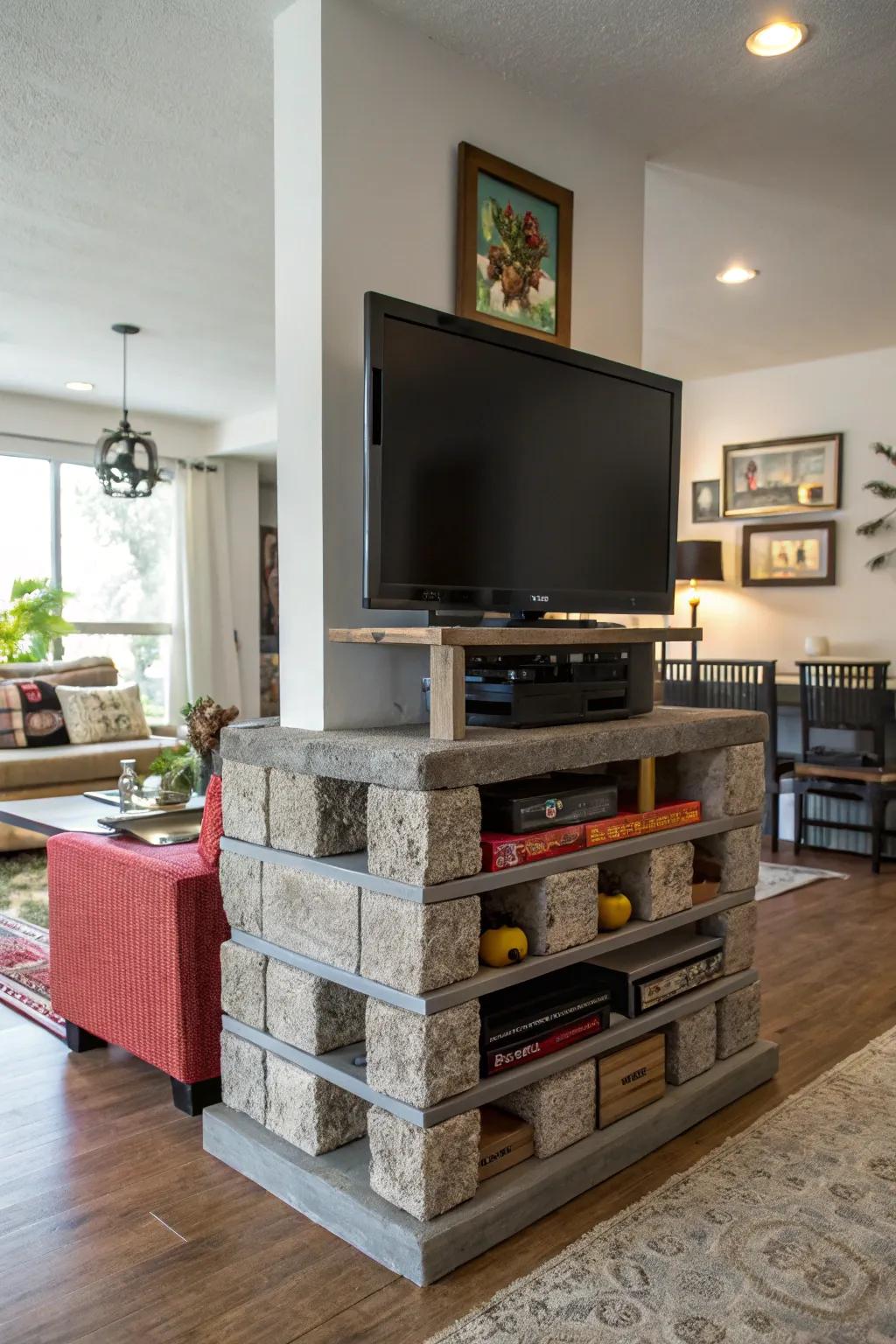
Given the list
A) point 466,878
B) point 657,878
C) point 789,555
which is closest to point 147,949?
point 466,878

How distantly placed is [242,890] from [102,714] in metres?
3.94

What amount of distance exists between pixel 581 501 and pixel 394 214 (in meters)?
0.73

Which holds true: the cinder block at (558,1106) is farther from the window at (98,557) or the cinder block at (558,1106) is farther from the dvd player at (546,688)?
the window at (98,557)

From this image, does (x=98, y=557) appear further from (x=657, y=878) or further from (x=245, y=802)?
(x=657, y=878)

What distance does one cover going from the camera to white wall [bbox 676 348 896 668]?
4.97m

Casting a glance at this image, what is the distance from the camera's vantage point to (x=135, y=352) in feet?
17.2

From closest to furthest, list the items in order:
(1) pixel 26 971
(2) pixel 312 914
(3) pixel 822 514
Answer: (2) pixel 312 914 → (1) pixel 26 971 → (3) pixel 822 514

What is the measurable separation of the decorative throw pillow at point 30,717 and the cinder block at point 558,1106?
165 inches

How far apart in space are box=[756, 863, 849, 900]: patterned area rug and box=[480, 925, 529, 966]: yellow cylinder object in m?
2.40

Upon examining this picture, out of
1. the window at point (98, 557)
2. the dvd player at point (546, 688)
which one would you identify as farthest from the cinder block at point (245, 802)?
the window at point (98, 557)

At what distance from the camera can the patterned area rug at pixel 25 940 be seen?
2.84m

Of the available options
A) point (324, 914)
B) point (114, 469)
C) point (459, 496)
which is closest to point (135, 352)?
point (114, 469)

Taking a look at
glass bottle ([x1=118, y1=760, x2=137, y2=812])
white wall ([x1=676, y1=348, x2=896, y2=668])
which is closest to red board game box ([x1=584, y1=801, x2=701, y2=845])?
glass bottle ([x1=118, y1=760, x2=137, y2=812])

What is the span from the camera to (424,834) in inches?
63.6
